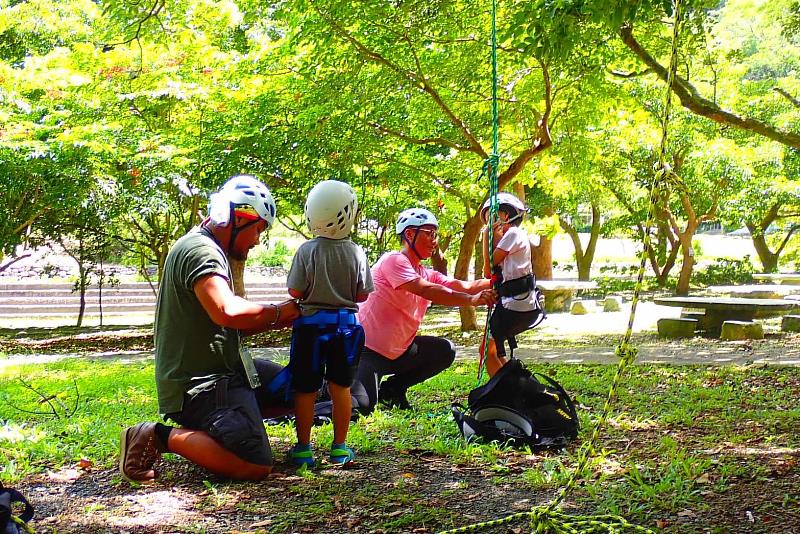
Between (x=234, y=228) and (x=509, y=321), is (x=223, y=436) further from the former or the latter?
(x=509, y=321)

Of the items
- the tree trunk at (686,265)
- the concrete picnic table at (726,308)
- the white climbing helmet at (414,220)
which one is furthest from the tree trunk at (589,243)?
the white climbing helmet at (414,220)

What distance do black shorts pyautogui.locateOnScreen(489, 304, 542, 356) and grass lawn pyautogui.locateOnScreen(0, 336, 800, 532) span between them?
688mm

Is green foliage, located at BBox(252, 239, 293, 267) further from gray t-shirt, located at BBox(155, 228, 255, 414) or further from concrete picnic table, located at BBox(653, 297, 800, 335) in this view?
gray t-shirt, located at BBox(155, 228, 255, 414)

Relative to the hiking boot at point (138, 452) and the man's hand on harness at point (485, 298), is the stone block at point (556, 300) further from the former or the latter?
the hiking boot at point (138, 452)

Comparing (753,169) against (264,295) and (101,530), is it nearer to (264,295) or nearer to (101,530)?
(264,295)

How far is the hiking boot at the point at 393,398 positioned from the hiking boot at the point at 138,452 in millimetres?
2195

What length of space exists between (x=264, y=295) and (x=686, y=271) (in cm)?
1046

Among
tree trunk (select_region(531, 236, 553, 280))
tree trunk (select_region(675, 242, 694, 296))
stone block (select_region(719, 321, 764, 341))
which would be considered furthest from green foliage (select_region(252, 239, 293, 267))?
stone block (select_region(719, 321, 764, 341))

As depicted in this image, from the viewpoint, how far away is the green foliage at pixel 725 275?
24.0 m

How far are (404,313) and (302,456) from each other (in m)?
1.62

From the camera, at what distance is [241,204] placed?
393 centimetres

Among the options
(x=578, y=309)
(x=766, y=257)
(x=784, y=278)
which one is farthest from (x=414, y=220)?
(x=766, y=257)

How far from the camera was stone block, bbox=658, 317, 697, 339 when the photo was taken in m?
11.4

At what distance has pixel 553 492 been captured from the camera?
366 centimetres
